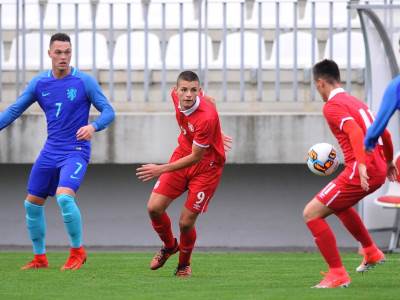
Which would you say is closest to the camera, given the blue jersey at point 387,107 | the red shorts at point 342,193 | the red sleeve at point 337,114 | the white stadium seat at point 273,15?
the blue jersey at point 387,107

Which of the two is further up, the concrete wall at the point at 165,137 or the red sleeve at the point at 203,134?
the red sleeve at the point at 203,134

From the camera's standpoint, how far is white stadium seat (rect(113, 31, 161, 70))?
16.4 m

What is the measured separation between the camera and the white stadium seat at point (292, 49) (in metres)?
16.1

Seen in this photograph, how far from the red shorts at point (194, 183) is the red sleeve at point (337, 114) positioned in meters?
1.63

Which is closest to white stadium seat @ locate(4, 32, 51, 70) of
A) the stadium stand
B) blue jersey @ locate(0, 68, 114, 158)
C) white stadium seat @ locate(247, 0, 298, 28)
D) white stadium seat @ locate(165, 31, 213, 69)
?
the stadium stand

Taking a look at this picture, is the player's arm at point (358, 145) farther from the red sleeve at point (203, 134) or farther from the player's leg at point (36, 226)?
the player's leg at point (36, 226)

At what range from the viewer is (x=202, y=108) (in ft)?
34.9

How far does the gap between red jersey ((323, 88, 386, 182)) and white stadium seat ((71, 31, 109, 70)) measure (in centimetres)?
715

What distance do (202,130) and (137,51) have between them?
6.30 m

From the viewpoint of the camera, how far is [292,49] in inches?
644

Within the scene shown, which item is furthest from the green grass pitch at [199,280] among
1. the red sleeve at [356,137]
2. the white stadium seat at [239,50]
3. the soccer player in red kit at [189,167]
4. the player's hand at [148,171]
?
the white stadium seat at [239,50]

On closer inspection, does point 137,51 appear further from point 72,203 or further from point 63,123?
point 72,203

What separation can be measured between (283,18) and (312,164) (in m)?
6.27

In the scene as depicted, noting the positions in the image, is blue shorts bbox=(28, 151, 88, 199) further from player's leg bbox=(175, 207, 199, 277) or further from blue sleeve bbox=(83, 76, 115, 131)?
player's leg bbox=(175, 207, 199, 277)
